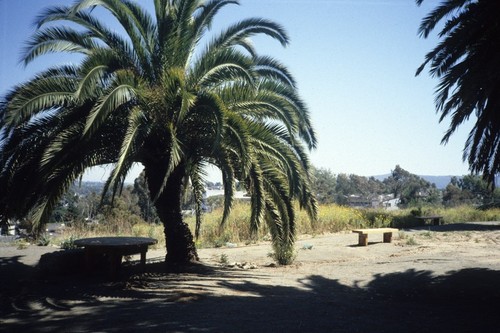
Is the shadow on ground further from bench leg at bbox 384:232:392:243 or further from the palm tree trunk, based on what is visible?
bench leg at bbox 384:232:392:243

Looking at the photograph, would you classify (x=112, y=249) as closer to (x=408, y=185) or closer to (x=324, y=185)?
(x=324, y=185)

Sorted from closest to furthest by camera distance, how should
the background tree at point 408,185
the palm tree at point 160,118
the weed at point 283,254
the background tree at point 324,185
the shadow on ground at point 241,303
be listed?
the shadow on ground at point 241,303, the palm tree at point 160,118, the weed at point 283,254, the background tree at point 324,185, the background tree at point 408,185

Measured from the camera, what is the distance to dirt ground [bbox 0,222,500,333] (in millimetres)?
4754

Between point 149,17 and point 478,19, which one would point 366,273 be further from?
point 149,17

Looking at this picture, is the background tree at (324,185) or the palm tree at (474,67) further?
the background tree at (324,185)

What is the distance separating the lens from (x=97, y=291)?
21.2ft

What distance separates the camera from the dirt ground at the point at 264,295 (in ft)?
15.6

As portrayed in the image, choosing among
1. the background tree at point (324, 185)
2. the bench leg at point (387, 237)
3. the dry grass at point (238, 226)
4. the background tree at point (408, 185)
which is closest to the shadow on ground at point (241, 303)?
the dry grass at point (238, 226)

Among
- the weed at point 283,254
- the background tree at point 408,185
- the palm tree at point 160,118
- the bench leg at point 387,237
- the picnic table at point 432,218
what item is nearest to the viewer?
the palm tree at point 160,118

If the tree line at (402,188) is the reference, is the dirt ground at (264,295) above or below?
below

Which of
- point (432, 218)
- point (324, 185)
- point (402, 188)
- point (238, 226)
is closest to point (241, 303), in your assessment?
point (238, 226)

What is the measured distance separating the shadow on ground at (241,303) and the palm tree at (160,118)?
126 centimetres

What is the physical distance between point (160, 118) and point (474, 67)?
5.88m

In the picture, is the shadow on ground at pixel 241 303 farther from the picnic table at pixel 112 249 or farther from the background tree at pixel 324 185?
the background tree at pixel 324 185
